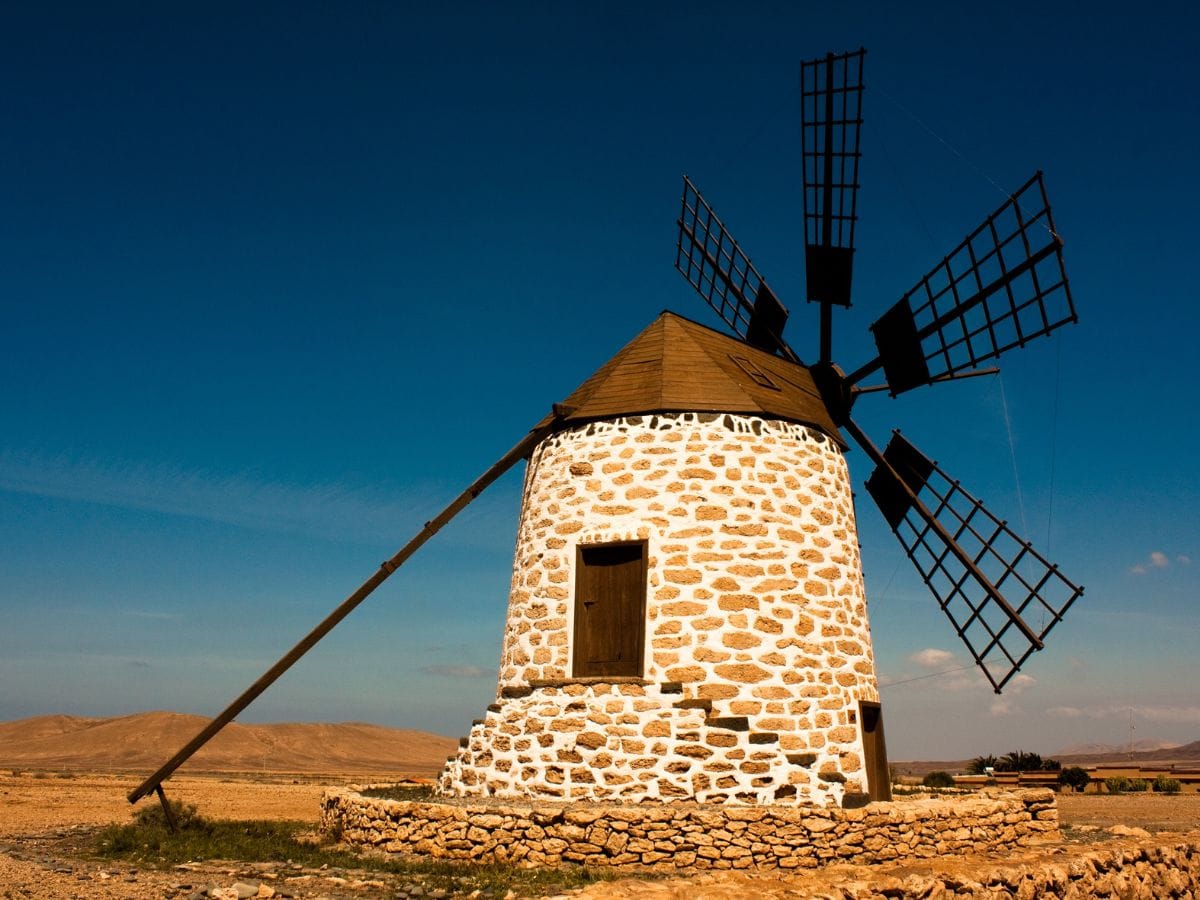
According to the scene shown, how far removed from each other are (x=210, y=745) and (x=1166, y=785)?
52.9 metres

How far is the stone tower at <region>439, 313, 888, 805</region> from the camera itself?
932 cm

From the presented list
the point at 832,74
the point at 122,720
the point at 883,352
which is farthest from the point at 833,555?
the point at 122,720

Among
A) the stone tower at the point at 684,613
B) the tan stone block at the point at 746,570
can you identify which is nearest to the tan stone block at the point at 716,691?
the stone tower at the point at 684,613

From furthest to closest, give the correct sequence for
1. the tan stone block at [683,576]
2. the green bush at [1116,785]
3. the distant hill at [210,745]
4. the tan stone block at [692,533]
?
1. the distant hill at [210,745]
2. the green bush at [1116,785]
3. the tan stone block at [692,533]
4. the tan stone block at [683,576]

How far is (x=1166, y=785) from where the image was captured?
25.8 metres

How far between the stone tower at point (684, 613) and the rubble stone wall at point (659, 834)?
71 centimetres

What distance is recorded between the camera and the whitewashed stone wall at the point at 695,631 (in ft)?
30.5

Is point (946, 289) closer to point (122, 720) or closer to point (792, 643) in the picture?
point (792, 643)

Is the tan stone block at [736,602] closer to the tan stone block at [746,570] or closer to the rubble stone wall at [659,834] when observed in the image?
the tan stone block at [746,570]

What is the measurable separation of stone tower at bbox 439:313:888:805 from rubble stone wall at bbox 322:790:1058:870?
71 cm

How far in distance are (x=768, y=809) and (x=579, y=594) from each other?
3.32 meters

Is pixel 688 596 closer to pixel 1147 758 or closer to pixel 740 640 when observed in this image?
pixel 740 640

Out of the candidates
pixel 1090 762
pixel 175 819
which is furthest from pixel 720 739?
pixel 1090 762

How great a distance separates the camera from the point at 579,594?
1053 centimetres
